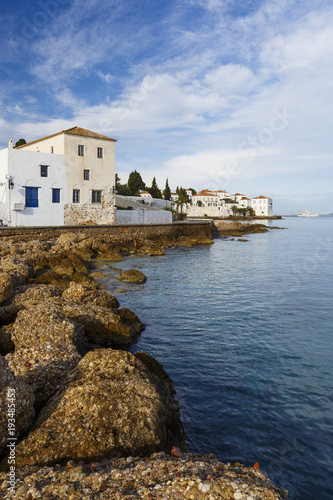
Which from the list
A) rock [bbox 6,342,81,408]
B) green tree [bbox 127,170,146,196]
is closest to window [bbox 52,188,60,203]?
rock [bbox 6,342,81,408]

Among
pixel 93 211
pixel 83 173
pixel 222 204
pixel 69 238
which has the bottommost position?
pixel 69 238

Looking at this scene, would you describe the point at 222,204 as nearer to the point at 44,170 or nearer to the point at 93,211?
the point at 93,211

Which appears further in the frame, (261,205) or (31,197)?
(261,205)

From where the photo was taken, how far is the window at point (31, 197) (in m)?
31.1

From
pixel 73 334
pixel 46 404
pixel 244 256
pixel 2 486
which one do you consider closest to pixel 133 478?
pixel 2 486

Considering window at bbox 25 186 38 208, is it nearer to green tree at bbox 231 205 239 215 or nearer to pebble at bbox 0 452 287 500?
pebble at bbox 0 452 287 500

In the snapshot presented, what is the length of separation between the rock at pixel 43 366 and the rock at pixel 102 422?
38 centimetres

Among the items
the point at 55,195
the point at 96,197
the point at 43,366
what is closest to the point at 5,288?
the point at 43,366

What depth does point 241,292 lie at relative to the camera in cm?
1758

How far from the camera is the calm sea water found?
19.2 ft

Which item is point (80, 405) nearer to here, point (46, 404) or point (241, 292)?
point (46, 404)

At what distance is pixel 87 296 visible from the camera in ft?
35.3

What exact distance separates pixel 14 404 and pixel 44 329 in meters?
2.25

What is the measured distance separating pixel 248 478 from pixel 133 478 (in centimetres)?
119
